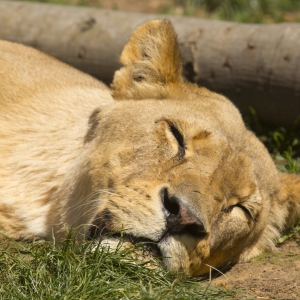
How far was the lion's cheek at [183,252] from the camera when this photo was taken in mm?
3311

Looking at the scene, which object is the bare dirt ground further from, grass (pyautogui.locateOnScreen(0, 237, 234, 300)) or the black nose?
the black nose

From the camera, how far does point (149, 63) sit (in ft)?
14.7

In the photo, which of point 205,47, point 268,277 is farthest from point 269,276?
point 205,47

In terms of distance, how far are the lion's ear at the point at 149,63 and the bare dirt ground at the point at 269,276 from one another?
136 centimetres

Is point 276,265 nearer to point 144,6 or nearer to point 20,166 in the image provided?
point 20,166

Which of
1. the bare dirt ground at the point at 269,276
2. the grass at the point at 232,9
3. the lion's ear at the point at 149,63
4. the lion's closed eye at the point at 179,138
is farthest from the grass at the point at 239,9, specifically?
the lion's closed eye at the point at 179,138

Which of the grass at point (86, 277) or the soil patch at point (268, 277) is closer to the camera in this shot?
the grass at point (86, 277)

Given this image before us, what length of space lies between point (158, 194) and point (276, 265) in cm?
140

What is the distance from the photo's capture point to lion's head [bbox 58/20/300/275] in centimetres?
337

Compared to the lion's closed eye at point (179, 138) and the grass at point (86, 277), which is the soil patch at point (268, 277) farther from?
the lion's closed eye at point (179, 138)

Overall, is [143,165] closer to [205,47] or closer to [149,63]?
[149,63]

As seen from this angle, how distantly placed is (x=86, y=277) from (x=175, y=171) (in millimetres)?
768

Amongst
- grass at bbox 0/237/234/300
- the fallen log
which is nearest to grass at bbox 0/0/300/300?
grass at bbox 0/237/234/300

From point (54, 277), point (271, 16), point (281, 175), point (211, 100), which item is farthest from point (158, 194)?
point (271, 16)
